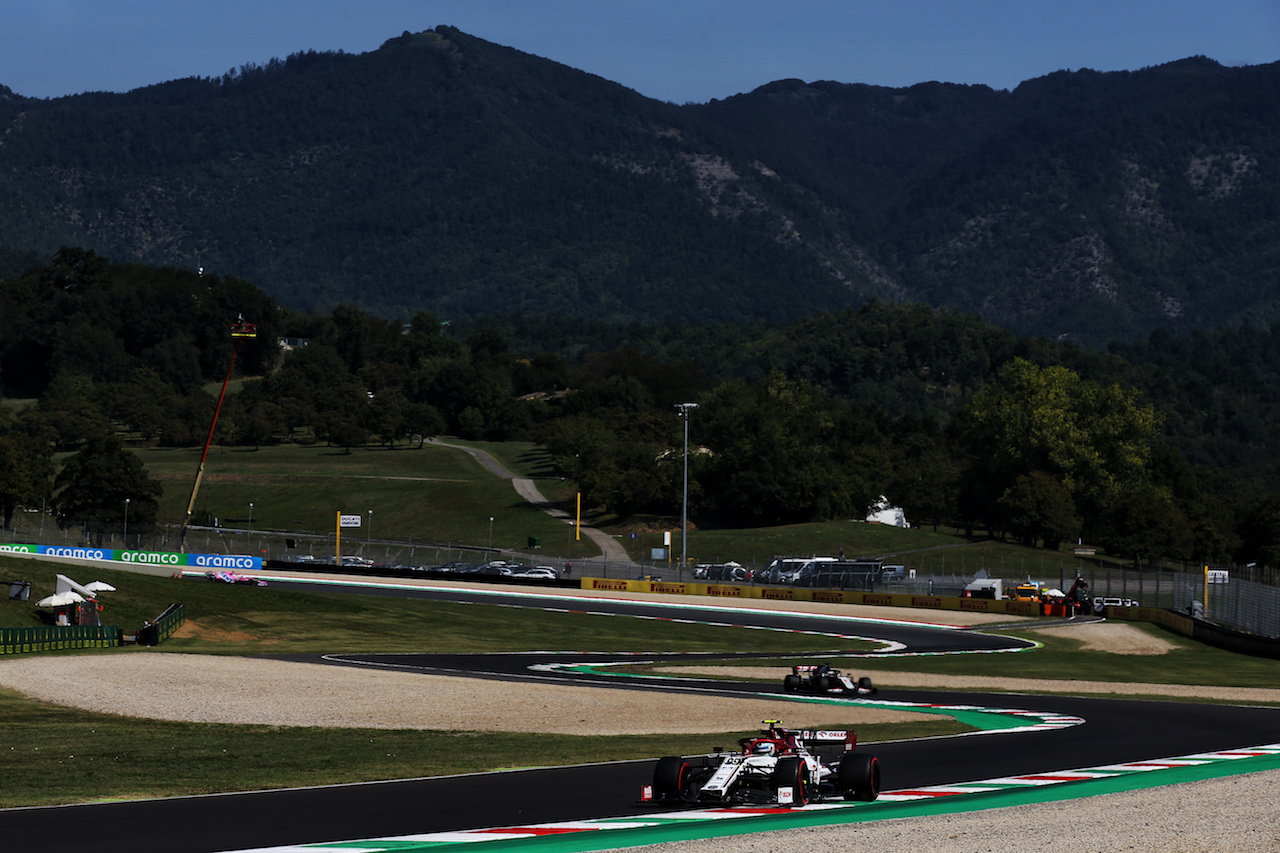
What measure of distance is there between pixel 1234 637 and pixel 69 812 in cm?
4968

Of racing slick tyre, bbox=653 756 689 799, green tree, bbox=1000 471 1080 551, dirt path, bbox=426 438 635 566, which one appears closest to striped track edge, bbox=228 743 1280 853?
racing slick tyre, bbox=653 756 689 799

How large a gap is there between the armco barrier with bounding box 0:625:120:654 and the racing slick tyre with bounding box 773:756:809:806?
30050 mm

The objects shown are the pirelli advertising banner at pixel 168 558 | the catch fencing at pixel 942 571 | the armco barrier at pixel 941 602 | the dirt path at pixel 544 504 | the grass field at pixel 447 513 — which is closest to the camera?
the armco barrier at pixel 941 602

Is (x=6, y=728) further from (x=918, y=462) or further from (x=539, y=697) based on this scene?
(x=918, y=462)

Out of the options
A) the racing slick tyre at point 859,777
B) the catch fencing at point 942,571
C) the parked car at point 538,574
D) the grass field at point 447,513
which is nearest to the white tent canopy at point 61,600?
the racing slick tyre at point 859,777

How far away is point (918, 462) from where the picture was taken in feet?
596

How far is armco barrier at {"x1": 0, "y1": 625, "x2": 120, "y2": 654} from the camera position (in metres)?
39.6

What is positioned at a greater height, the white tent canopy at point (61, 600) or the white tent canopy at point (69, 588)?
the white tent canopy at point (69, 588)

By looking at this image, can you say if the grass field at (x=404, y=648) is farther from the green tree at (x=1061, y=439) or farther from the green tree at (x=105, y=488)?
the green tree at (x=105, y=488)

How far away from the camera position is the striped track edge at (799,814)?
1452cm

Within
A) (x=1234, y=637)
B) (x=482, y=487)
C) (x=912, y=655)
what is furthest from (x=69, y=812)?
(x=482, y=487)

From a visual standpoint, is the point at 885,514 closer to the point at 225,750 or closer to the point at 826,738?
the point at 225,750

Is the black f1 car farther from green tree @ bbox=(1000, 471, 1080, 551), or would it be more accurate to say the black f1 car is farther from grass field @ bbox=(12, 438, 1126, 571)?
green tree @ bbox=(1000, 471, 1080, 551)

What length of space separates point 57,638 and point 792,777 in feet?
104
